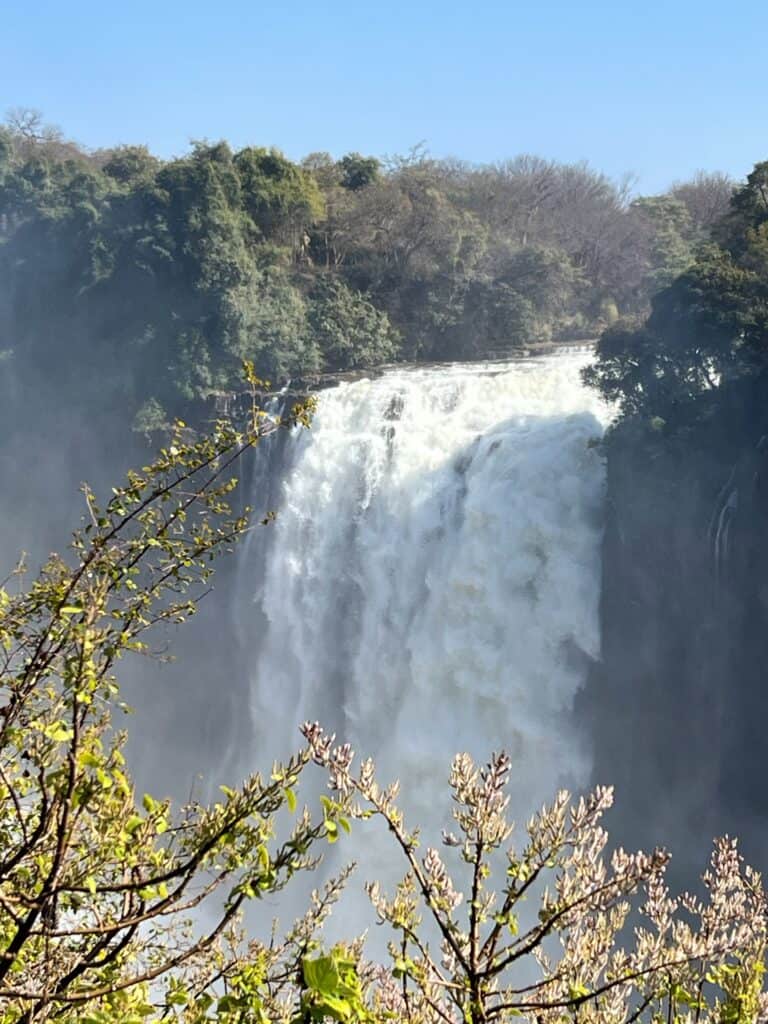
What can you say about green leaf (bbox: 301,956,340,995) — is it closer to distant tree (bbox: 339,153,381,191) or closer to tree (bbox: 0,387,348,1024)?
tree (bbox: 0,387,348,1024)

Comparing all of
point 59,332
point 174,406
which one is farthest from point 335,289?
point 59,332

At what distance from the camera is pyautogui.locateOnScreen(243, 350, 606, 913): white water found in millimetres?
16156

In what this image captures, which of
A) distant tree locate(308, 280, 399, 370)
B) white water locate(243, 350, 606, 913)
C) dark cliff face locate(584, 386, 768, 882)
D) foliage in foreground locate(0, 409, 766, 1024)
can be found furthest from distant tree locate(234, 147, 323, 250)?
foliage in foreground locate(0, 409, 766, 1024)

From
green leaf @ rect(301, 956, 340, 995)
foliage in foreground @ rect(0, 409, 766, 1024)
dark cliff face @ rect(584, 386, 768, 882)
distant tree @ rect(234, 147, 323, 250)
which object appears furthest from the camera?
distant tree @ rect(234, 147, 323, 250)

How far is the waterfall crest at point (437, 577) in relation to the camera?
1617 cm

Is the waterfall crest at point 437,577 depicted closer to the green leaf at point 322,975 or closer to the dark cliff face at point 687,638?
the dark cliff face at point 687,638

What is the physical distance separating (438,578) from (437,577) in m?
0.03

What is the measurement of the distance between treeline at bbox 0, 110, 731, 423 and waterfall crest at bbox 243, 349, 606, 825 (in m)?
6.96

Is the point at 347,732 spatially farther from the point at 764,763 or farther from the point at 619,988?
the point at 619,988

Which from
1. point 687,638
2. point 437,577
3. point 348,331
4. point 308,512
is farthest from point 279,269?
point 687,638

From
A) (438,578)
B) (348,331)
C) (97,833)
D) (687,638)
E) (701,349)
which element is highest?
(348,331)

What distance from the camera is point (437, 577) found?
17.4m

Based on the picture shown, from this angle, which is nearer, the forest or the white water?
the forest

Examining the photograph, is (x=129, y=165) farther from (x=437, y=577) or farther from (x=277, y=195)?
(x=437, y=577)
